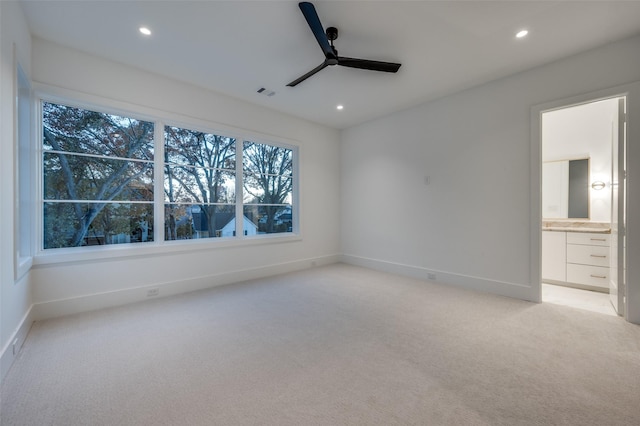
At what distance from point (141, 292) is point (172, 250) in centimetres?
61

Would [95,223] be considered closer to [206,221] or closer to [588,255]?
[206,221]

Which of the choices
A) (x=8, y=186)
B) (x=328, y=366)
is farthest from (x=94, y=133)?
(x=328, y=366)

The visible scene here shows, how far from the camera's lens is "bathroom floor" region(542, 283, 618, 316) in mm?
3105

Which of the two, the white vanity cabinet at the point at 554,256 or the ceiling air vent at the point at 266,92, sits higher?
the ceiling air vent at the point at 266,92

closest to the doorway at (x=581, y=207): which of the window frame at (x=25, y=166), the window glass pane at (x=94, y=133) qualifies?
the window glass pane at (x=94, y=133)

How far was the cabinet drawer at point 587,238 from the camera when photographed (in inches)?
142

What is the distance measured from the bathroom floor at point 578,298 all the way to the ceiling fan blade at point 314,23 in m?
3.94

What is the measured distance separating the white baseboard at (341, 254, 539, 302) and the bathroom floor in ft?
1.00

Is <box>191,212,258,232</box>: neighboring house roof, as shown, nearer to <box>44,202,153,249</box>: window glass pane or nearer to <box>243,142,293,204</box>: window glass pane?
<box>243,142,293,204</box>: window glass pane

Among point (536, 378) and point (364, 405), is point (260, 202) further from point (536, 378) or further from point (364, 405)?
point (536, 378)

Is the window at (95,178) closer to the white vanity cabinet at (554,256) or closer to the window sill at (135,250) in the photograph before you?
the window sill at (135,250)

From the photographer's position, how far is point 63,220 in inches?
116

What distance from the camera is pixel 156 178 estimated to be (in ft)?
11.4

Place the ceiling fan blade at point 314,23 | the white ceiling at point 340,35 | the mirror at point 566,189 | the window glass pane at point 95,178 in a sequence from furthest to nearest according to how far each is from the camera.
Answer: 1. the mirror at point 566,189
2. the window glass pane at point 95,178
3. the white ceiling at point 340,35
4. the ceiling fan blade at point 314,23
